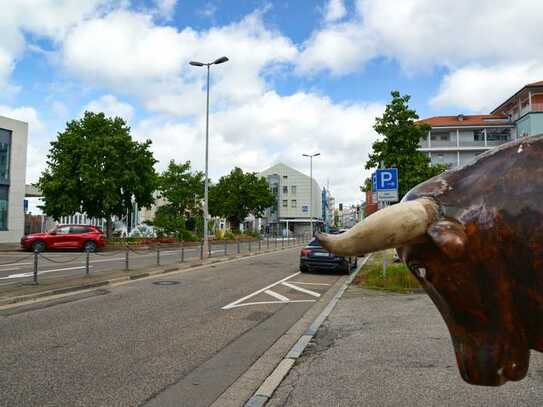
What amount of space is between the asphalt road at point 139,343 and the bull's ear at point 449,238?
3203 mm

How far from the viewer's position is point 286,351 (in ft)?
20.2

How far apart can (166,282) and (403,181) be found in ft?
33.8

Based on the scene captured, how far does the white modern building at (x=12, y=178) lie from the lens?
31922 mm

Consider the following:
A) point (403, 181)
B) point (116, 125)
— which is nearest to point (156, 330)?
point (403, 181)

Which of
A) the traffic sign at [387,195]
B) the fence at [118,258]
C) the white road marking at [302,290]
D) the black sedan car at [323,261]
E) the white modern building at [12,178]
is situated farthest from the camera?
the white modern building at [12,178]

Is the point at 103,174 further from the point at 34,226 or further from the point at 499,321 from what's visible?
the point at 499,321

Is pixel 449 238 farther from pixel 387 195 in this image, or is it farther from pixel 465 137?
pixel 465 137

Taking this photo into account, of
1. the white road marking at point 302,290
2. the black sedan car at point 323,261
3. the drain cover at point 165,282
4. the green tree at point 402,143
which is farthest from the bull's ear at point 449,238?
the green tree at point 402,143

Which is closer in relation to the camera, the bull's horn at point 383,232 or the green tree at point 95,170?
the bull's horn at point 383,232

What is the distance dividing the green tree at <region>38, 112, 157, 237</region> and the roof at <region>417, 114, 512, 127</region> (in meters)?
40.6

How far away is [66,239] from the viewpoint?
2631 centimetres

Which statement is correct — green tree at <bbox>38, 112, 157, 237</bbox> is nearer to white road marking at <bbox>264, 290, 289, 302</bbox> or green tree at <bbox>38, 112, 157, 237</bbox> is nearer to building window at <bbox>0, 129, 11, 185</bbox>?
building window at <bbox>0, 129, 11, 185</bbox>

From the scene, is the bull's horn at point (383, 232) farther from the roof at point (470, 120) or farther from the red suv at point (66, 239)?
the roof at point (470, 120)

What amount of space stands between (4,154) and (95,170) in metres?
7.12
